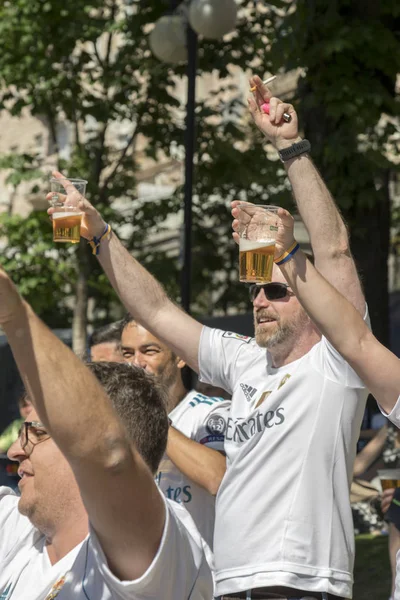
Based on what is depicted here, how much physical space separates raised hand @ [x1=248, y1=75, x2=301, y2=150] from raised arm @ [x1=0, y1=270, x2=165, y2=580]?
168cm

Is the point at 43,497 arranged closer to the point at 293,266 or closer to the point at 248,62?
the point at 293,266

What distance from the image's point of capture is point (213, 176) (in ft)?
39.4

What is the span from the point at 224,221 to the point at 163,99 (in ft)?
7.59

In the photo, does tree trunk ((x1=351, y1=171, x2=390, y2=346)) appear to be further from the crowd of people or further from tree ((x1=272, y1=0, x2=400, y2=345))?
the crowd of people

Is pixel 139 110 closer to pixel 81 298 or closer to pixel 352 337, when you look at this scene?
pixel 81 298

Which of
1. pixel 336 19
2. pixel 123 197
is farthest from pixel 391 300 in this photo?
pixel 123 197

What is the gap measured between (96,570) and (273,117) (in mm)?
1783

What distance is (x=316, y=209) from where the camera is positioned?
10.5ft

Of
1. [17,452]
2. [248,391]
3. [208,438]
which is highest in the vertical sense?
[17,452]

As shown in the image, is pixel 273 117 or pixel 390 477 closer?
pixel 273 117

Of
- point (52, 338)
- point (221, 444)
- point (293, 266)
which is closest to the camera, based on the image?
point (52, 338)

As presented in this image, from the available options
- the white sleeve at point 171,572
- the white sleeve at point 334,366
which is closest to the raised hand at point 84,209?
the white sleeve at point 334,366

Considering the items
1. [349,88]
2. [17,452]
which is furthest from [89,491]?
[349,88]

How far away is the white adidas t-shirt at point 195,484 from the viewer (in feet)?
12.9
